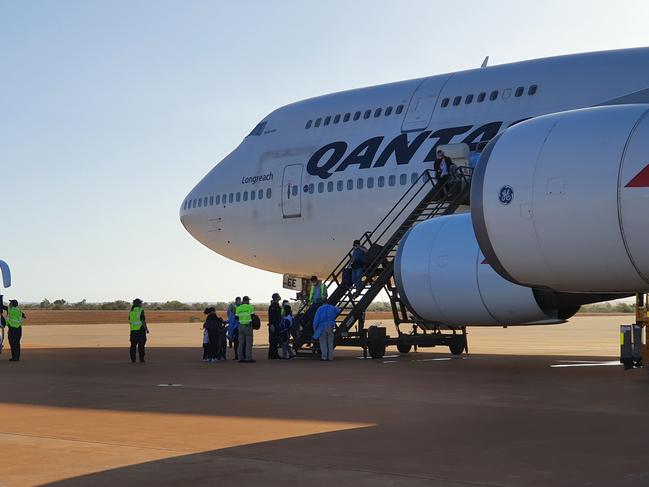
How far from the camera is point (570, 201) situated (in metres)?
13.6

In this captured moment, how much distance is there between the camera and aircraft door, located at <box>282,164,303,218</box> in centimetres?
2827

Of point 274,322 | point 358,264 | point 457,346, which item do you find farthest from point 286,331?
point 457,346

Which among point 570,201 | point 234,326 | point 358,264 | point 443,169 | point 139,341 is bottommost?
point 139,341

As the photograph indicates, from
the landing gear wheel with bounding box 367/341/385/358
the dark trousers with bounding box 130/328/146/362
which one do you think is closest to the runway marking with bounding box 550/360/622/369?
the landing gear wheel with bounding box 367/341/385/358

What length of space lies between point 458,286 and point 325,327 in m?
3.93

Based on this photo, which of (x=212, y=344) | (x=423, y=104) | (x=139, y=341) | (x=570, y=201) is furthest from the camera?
(x=423, y=104)

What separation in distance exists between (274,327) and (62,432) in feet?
42.2

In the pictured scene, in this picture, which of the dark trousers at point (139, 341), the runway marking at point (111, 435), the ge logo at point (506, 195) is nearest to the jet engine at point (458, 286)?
the ge logo at point (506, 195)

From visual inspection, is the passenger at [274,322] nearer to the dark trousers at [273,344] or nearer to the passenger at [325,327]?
Result: the dark trousers at [273,344]

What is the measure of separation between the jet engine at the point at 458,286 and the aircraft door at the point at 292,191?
8.14 metres

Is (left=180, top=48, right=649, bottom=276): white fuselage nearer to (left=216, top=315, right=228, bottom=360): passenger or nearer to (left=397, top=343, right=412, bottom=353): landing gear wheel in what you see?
(left=397, top=343, right=412, bottom=353): landing gear wheel

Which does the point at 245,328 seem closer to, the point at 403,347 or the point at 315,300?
the point at 315,300

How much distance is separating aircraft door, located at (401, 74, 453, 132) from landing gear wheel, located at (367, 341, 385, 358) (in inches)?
232

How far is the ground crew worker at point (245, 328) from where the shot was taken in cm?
2188
